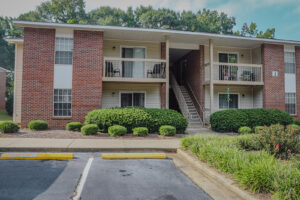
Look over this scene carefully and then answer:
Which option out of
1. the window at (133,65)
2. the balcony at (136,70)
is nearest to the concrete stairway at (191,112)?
the balcony at (136,70)

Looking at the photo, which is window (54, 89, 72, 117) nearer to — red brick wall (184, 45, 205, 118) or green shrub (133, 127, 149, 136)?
green shrub (133, 127, 149, 136)

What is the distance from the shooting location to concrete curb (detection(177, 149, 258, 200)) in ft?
11.7

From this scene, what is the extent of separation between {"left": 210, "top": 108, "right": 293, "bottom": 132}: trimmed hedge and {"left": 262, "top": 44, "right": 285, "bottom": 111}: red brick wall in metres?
1.70

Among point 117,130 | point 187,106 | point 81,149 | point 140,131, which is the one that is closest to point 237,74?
point 187,106

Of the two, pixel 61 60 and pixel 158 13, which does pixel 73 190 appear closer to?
pixel 61 60

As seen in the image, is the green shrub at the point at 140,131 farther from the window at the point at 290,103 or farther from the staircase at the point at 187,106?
the window at the point at 290,103

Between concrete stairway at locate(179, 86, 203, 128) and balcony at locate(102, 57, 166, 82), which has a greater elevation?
balcony at locate(102, 57, 166, 82)

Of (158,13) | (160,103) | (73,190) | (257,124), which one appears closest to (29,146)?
(73,190)

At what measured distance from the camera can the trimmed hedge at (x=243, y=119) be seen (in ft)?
37.7

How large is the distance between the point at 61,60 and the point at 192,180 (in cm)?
1032

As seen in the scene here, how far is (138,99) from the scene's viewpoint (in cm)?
1381

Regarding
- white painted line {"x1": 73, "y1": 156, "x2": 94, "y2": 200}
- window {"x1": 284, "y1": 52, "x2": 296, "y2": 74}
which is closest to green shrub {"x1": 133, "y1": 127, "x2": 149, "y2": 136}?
white painted line {"x1": 73, "y1": 156, "x2": 94, "y2": 200}

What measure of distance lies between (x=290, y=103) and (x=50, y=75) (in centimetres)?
1610

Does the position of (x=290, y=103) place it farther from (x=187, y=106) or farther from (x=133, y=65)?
(x=133, y=65)
